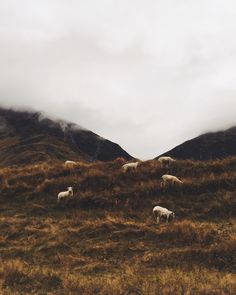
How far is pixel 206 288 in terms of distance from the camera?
13.1m

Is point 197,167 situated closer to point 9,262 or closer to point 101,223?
point 101,223

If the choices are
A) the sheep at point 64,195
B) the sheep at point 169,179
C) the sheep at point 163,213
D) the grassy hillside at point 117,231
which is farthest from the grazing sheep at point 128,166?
the sheep at point 163,213

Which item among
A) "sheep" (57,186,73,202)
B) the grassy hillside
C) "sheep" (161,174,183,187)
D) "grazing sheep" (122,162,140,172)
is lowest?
the grassy hillside

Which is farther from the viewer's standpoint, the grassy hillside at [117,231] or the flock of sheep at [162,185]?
the flock of sheep at [162,185]

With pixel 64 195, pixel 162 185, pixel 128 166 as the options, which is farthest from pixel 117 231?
pixel 128 166

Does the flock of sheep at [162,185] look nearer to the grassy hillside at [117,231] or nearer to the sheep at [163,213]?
the sheep at [163,213]

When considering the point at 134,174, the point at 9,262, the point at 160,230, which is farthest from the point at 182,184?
the point at 9,262

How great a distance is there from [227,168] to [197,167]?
6.28 feet

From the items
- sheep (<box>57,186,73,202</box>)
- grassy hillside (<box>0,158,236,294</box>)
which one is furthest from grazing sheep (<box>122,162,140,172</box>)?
sheep (<box>57,186,73,202</box>)

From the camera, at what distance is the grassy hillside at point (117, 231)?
1448cm

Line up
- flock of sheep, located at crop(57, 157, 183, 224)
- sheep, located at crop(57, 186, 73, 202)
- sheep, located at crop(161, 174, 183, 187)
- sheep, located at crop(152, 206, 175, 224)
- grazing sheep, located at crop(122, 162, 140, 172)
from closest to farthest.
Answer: sheep, located at crop(152, 206, 175, 224) → flock of sheep, located at crop(57, 157, 183, 224) → sheep, located at crop(57, 186, 73, 202) → sheep, located at crop(161, 174, 183, 187) → grazing sheep, located at crop(122, 162, 140, 172)

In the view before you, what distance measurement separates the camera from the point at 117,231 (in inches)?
788

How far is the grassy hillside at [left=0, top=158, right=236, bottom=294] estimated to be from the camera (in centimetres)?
1448

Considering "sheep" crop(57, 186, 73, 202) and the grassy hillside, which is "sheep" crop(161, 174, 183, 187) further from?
"sheep" crop(57, 186, 73, 202)
